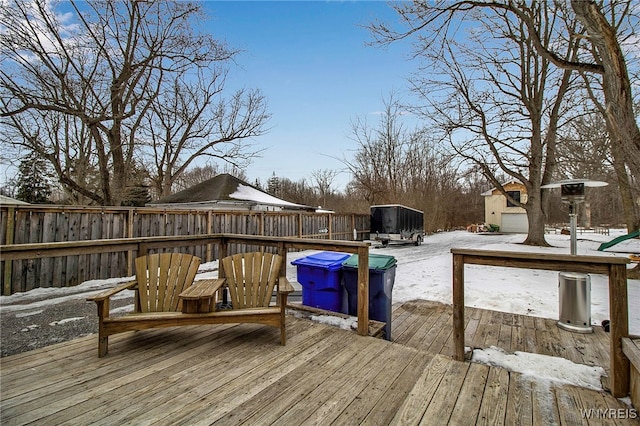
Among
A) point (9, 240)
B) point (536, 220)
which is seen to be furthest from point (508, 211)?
point (9, 240)

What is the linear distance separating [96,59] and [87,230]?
7872 millimetres

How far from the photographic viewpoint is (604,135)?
9.69 metres

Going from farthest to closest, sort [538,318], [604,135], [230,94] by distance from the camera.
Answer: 1. [230,94]
2. [604,135]
3. [538,318]

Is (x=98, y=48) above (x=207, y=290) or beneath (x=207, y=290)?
above

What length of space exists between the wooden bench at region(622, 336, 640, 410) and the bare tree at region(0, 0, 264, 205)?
11.7m

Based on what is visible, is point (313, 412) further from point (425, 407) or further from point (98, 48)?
point (98, 48)

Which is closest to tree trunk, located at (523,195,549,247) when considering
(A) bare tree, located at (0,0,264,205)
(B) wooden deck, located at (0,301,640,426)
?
(B) wooden deck, located at (0,301,640,426)

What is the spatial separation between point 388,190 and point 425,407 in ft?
68.2

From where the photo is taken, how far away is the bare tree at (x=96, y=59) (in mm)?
9039

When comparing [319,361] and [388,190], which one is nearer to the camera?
[319,361]

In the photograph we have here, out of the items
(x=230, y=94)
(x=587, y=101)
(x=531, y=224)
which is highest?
(x=230, y=94)

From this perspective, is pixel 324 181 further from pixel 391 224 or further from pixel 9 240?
pixel 9 240

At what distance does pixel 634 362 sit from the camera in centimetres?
182

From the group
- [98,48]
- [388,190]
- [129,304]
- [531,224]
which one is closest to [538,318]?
[129,304]
